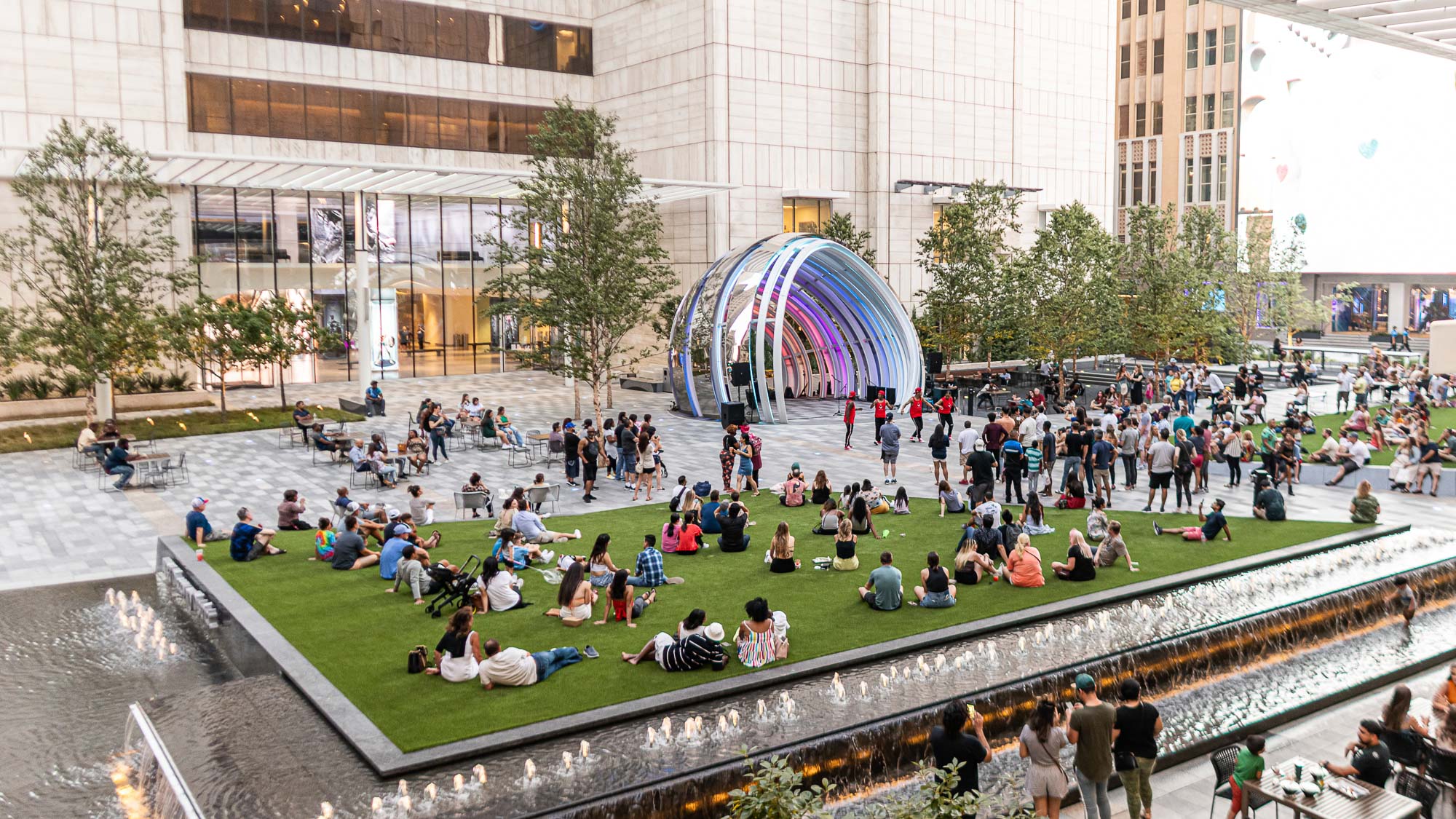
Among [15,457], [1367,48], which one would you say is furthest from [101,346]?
[1367,48]

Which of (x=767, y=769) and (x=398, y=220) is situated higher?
(x=398, y=220)

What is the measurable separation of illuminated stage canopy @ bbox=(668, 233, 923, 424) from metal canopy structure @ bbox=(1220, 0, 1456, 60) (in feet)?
64.3

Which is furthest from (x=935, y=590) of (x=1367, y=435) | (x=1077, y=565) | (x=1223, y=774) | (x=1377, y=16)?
(x=1367, y=435)

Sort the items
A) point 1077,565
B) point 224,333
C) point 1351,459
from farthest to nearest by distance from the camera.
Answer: point 224,333 → point 1351,459 → point 1077,565

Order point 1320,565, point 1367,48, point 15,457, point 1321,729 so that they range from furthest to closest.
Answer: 1. point 1367,48
2. point 15,457
3. point 1320,565
4. point 1321,729

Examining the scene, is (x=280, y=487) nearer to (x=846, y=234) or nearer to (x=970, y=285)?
(x=846, y=234)

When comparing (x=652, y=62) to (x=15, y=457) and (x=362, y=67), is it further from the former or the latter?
(x=15, y=457)

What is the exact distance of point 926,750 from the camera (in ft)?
37.8

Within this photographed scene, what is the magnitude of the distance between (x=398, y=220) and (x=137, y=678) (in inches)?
1316

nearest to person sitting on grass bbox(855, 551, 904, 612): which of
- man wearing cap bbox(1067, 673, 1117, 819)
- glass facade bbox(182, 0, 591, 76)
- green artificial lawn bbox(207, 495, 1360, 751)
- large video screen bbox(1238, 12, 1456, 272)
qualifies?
green artificial lawn bbox(207, 495, 1360, 751)

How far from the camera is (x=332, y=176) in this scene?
124ft

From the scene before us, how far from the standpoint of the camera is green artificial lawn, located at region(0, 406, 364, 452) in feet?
94.3

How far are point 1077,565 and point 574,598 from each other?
733 centimetres

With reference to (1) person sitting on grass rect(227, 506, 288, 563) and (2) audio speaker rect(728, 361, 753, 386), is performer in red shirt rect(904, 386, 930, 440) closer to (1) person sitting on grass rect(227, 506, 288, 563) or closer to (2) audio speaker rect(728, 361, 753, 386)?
(2) audio speaker rect(728, 361, 753, 386)
